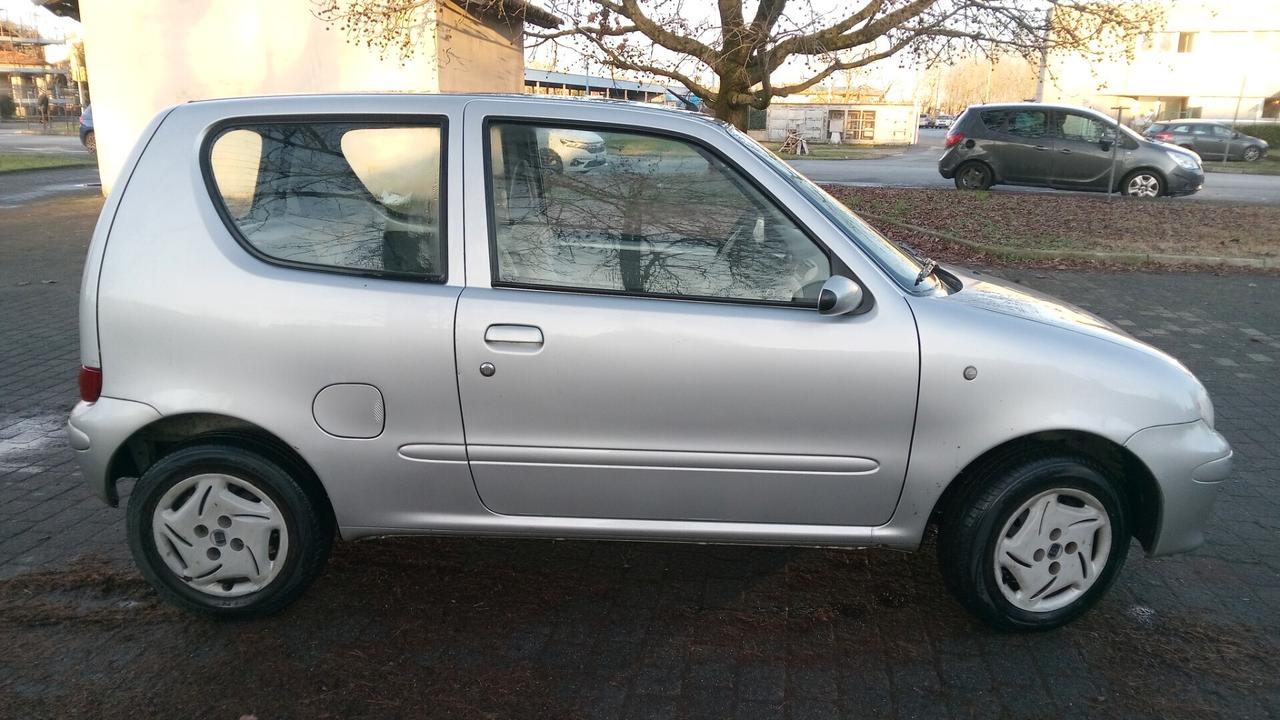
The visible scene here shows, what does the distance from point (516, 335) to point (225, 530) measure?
1.30 m

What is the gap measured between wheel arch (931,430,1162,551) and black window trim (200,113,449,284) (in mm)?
1950

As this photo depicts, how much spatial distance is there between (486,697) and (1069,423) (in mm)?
2135

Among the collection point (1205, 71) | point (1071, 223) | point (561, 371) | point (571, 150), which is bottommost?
point (1071, 223)

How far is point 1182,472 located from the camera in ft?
10.6

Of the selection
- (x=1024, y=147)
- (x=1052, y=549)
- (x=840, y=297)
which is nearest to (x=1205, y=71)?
(x=1024, y=147)

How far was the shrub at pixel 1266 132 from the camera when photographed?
37.5m

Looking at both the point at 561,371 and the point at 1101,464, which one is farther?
the point at 1101,464

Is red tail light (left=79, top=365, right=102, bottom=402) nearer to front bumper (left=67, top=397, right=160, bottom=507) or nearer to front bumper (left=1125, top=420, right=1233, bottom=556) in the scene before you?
front bumper (left=67, top=397, right=160, bottom=507)

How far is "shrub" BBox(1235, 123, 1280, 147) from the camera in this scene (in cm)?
3747

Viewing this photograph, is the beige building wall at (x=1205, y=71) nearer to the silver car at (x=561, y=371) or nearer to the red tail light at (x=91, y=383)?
the silver car at (x=561, y=371)

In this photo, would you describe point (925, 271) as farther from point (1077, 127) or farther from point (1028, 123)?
point (1077, 127)

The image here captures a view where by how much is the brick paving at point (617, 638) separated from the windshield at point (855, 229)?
1261 mm

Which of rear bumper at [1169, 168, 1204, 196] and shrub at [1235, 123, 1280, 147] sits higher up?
shrub at [1235, 123, 1280, 147]

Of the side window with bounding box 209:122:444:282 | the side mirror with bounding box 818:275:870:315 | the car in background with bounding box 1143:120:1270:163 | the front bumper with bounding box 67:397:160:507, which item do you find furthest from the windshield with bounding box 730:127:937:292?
the car in background with bounding box 1143:120:1270:163
